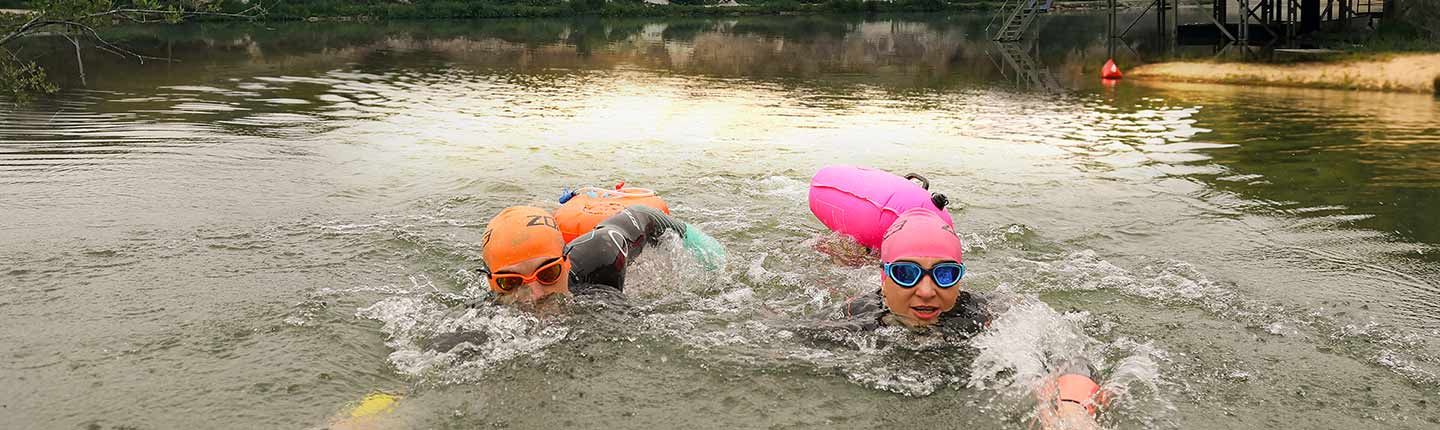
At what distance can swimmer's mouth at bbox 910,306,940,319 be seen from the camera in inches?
229

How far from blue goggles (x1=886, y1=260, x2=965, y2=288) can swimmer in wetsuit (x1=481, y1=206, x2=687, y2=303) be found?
1980mm

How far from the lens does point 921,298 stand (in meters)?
5.73

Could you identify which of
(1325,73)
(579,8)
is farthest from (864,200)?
(579,8)

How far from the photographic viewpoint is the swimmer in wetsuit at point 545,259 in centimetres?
611

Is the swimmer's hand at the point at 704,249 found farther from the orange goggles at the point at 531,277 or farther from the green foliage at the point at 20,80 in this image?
the green foliage at the point at 20,80

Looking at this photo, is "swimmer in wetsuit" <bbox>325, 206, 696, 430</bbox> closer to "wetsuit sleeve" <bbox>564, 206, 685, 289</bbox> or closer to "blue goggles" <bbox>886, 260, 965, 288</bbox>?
"wetsuit sleeve" <bbox>564, 206, 685, 289</bbox>

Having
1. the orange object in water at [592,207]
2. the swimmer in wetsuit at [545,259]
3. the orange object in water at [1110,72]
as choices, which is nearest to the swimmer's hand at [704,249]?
the orange object in water at [592,207]

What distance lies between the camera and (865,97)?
942 inches

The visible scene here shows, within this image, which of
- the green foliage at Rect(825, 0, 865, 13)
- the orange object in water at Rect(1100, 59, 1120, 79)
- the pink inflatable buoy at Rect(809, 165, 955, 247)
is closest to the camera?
the pink inflatable buoy at Rect(809, 165, 955, 247)

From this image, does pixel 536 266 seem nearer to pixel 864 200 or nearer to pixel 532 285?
pixel 532 285

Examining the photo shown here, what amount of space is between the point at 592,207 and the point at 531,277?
2.11 metres

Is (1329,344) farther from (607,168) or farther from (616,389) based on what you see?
(607,168)

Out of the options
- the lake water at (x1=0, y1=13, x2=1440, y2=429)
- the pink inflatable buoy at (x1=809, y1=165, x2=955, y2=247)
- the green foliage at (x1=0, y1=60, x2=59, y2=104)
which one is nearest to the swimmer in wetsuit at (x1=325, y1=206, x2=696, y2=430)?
the lake water at (x1=0, y1=13, x2=1440, y2=429)

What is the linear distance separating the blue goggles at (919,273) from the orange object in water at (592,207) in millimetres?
2696
